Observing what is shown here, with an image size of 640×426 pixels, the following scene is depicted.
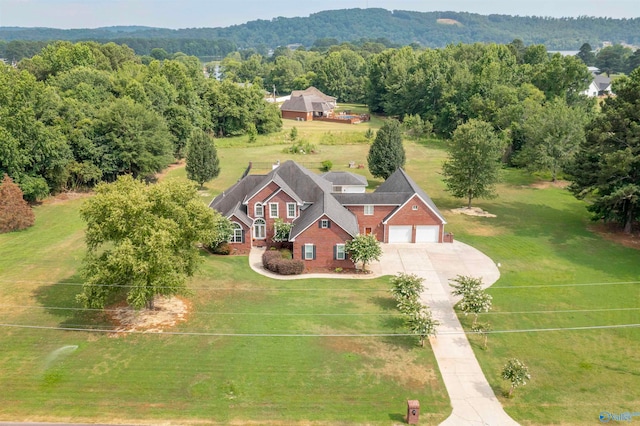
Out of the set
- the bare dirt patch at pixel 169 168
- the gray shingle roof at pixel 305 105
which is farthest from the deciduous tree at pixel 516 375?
the gray shingle roof at pixel 305 105

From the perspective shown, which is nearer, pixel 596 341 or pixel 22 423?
pixel 22 423

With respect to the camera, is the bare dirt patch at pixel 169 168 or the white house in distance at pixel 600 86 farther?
the white house in distance at pixel 600 86

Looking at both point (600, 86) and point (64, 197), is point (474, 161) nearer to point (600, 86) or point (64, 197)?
point (64, 197)

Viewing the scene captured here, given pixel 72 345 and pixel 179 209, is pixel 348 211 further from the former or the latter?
pixel 72 345

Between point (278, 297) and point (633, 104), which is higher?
point (633, 104)

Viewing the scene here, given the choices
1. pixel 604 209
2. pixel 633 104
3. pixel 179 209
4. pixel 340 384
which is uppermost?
pixel 633 104

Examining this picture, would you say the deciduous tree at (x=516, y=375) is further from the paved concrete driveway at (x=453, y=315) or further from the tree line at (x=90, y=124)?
the tree line at (x=90, y=124)

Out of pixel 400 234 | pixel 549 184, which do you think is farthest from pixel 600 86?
pixel 400 234

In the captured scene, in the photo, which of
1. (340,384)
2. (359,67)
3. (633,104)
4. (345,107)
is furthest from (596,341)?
(359,67)

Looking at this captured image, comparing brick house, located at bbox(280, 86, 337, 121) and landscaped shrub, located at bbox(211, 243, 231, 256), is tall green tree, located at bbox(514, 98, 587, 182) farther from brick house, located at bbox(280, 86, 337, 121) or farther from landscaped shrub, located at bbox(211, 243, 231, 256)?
brick house, located at bbox(280, 86, 337, 121)
